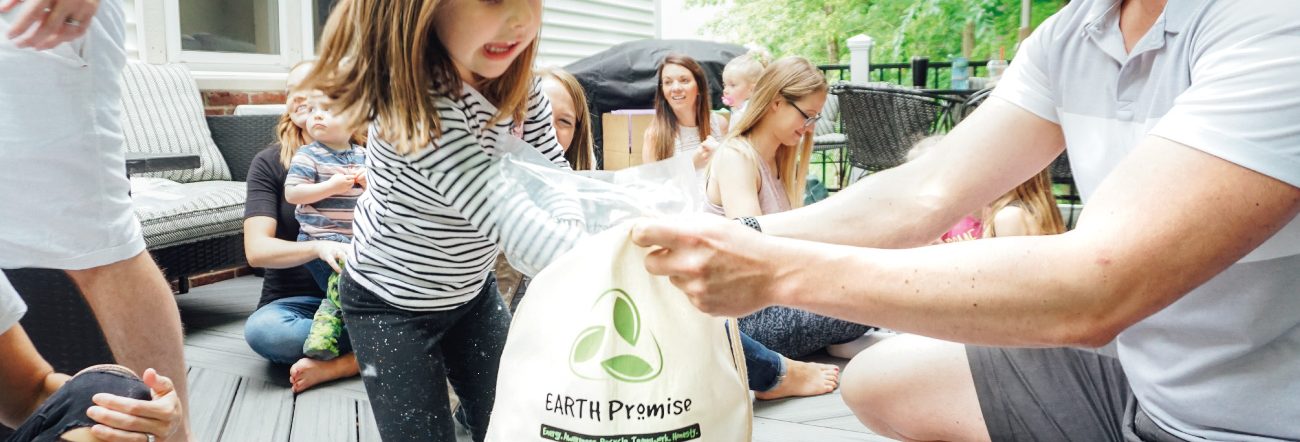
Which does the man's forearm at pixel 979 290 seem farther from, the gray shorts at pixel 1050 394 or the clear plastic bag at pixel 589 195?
the gray shorts at pixel 1050 394

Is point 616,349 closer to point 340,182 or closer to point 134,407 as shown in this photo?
point 134,407

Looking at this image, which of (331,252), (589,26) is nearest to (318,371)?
(331,252)

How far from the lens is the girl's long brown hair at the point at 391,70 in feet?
4.11

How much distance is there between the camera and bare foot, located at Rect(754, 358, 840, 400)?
2.59m

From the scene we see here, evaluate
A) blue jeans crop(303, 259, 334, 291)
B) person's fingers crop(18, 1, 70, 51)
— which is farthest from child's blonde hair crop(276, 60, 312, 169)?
person's fingers crop(18, 1, 70, 51)

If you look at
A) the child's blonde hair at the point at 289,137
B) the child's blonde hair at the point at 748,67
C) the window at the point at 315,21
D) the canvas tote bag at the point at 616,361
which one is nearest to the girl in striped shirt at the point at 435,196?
the canvas tote bag at the point at 616,361

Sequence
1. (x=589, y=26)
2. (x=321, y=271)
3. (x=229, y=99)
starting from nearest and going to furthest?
(x=321, y=271) < (x=229, y=99) < (x=589, y=26)

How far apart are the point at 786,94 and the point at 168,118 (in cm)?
298

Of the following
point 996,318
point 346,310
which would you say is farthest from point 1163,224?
point 346,310

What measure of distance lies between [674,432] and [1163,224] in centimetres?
51

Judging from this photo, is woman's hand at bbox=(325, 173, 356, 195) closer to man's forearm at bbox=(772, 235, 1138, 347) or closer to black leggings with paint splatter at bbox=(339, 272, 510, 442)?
black leggings with paint splatter at bbox=(339, 272, 510, 442)

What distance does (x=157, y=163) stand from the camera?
2.51 meters

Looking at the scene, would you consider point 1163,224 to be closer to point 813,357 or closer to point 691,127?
point 813,357

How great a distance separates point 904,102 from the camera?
4.52 m
